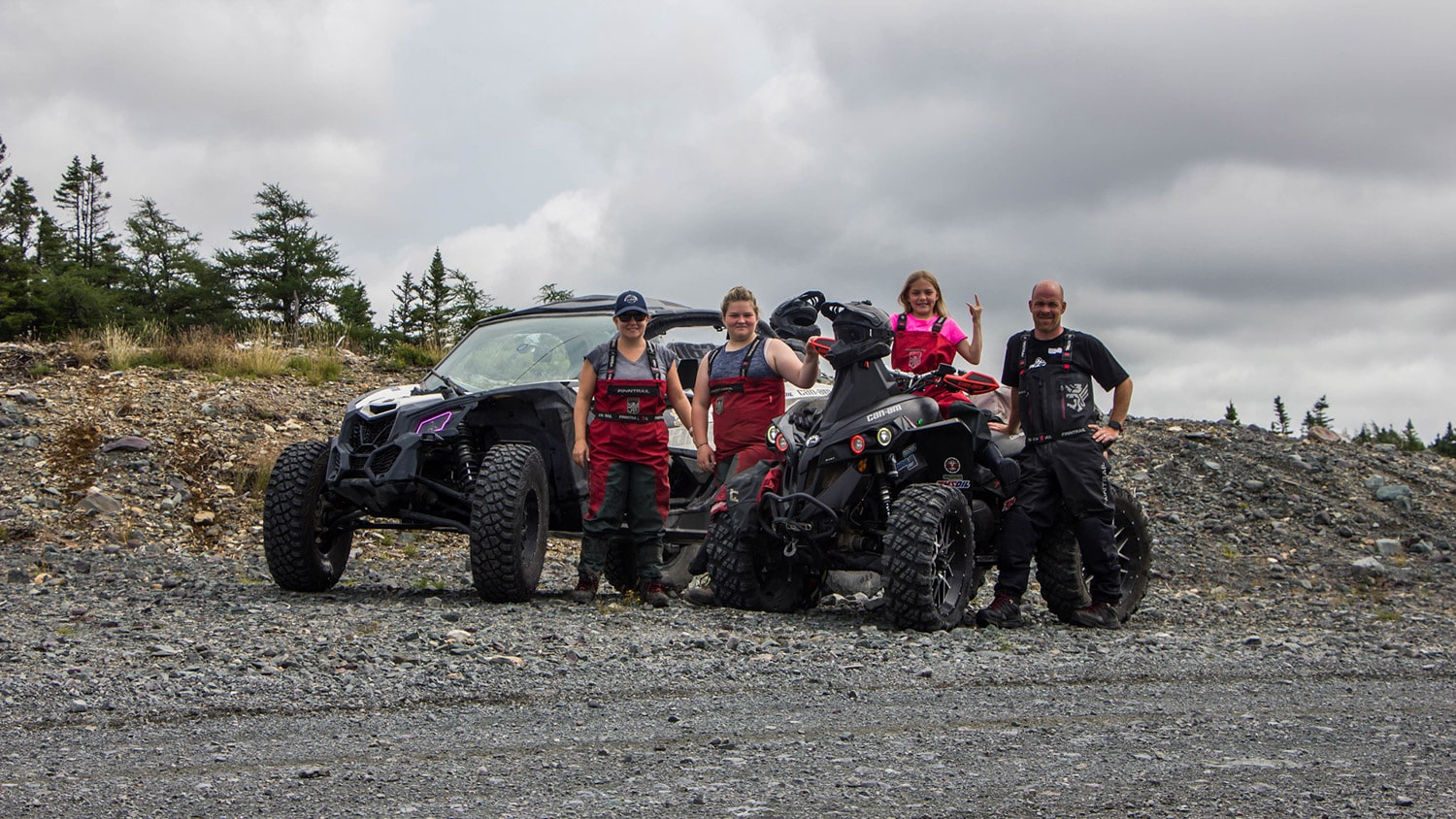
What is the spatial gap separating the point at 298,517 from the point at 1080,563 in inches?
200

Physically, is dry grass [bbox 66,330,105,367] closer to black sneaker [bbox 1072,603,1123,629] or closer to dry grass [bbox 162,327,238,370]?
dry grass [bbox 162,327,238,370]

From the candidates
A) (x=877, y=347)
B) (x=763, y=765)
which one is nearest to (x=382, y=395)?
(x=877, y=347)

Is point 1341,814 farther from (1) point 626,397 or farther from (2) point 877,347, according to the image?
(1) point 626,397

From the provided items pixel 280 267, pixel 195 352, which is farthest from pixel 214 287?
pixel 195 352

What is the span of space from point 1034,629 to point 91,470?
10931 millimetres

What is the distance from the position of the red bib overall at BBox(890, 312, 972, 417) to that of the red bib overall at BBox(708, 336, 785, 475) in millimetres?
808

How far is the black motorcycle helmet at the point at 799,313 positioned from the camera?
765 centimetres

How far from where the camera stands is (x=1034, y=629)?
7641 mm

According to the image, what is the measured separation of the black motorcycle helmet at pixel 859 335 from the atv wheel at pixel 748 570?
43.9 inches

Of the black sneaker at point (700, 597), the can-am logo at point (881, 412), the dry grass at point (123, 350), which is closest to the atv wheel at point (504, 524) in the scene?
the black sneaker at point (700, 597)

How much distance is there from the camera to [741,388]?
27.7ft

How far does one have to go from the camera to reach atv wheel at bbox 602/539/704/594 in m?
9.13

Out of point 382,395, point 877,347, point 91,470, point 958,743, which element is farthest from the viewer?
Result: point 91,470

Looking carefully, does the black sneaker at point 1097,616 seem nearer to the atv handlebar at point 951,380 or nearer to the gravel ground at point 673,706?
the gravel ground at point 673,706
